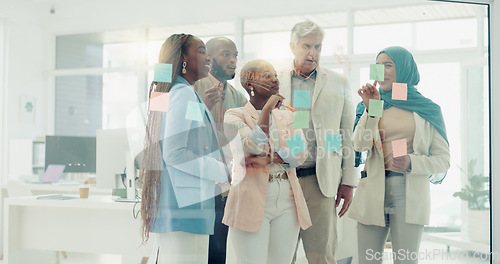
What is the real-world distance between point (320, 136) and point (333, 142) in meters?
0.09

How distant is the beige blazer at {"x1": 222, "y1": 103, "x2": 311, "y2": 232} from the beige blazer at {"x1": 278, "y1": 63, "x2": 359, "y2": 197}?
0.21 m

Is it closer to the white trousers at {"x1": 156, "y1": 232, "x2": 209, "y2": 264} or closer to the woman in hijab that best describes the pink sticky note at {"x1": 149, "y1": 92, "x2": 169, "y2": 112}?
the white trousers at {"x1": 156, "y1": 232, "x2": 209, "y2": 264}

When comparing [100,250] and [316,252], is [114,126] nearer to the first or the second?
[100,250]

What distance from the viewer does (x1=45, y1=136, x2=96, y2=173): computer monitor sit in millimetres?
2211

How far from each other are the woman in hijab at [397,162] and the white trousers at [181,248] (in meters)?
0.88

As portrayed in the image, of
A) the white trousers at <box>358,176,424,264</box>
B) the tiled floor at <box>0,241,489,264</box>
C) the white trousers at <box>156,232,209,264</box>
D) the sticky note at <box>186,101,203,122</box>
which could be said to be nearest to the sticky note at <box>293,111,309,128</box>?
the sticky note at <box>186,101,203,122</box>

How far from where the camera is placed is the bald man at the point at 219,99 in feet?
7.21

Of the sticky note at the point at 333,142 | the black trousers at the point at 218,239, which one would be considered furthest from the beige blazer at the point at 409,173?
the black trousers at the point at 218,239

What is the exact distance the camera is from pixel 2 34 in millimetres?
2250

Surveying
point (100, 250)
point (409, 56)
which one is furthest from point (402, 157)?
point (100, 250)

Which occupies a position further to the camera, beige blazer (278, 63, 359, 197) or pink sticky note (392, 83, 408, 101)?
pink sticky note (392, 83, 408, 101)

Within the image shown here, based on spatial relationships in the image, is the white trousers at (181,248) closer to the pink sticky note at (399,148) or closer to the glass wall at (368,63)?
the glass wall at (368,63)

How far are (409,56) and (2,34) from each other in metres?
2.27

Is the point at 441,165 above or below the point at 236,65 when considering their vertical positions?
below
